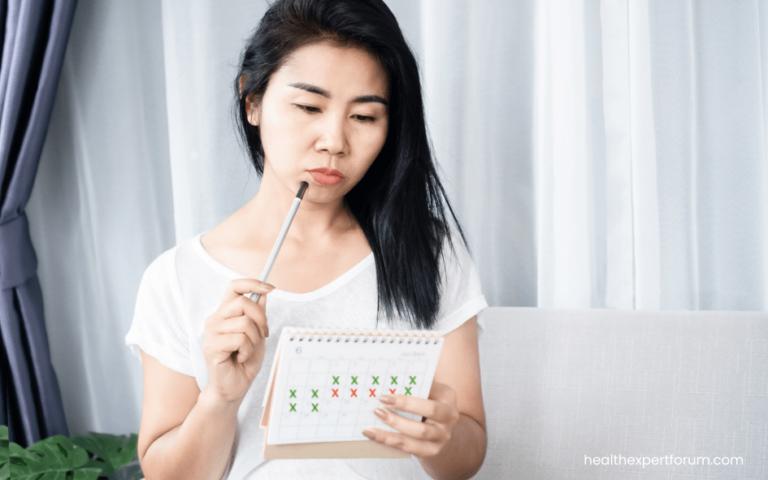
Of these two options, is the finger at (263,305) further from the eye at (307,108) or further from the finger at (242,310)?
the eye at (307,108)

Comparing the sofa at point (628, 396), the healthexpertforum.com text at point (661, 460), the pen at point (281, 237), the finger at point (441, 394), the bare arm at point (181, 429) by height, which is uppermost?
the pen at point (281, 237)

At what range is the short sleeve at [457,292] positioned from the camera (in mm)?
889

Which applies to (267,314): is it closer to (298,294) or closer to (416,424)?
(298,294)

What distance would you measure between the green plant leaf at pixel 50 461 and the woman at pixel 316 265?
64cm

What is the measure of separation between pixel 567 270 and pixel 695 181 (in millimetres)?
334

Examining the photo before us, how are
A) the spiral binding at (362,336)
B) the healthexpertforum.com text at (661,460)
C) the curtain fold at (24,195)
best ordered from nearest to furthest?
the spiral binding at (362,336) → the healthexpertforum.com text at (661,460) → the curtain fold at (24,195)

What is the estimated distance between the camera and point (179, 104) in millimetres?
1444

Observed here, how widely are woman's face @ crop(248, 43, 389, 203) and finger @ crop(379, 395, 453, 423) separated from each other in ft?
1.03

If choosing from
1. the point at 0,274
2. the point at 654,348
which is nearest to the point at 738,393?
the point at 654,348

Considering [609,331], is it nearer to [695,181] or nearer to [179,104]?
[695,181]

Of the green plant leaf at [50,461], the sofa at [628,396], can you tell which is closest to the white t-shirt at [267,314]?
the sofa at [628,396]

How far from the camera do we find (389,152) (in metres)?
0.94

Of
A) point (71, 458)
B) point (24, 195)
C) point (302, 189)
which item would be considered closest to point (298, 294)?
point (302, 189)

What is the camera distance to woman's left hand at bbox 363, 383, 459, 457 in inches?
24.9
